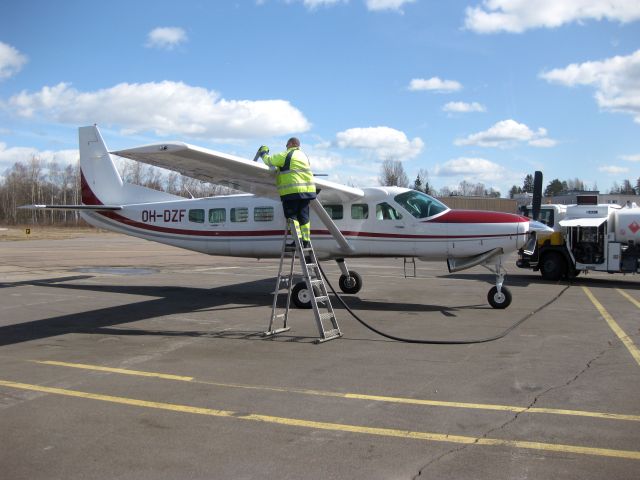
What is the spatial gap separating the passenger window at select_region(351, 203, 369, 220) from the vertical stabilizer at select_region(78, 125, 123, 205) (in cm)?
708

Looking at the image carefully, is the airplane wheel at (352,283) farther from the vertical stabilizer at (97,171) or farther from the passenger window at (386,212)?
the vertical stabilizer at (97,171)

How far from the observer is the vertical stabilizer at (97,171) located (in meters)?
15.5

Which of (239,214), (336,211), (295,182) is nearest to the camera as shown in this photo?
(295,182)

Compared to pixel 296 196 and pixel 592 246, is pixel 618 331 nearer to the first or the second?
pixel 296 196

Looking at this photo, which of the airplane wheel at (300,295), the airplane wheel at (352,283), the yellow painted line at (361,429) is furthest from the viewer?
the airplane wheel at (352,283)

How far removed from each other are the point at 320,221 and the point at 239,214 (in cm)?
223

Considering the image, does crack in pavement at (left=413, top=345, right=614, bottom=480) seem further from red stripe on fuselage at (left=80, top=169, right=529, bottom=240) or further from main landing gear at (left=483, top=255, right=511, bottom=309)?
red stripe on fuselage at (left=80, top=169, right=529, bottom=240)

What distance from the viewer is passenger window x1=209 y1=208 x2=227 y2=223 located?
44.7 ft

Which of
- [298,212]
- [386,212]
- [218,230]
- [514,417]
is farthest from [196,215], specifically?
[514,417]

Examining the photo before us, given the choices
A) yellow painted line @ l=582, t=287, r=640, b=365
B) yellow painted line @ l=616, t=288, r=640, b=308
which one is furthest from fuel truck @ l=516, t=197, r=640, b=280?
yellow painted line @ l=582, t=287, r=640, b=365

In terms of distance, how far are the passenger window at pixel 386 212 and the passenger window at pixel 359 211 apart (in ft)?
0.87

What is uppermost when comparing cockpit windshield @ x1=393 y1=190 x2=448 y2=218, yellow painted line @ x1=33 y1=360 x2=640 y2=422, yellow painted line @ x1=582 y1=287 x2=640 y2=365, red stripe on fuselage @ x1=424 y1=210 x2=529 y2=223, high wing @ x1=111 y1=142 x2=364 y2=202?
high wing @ x1=111 y1=142 x2=364 y2=202

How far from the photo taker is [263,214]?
13.2 metres

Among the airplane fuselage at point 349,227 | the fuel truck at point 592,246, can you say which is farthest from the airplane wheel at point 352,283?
the fuel truck at point 592,246
